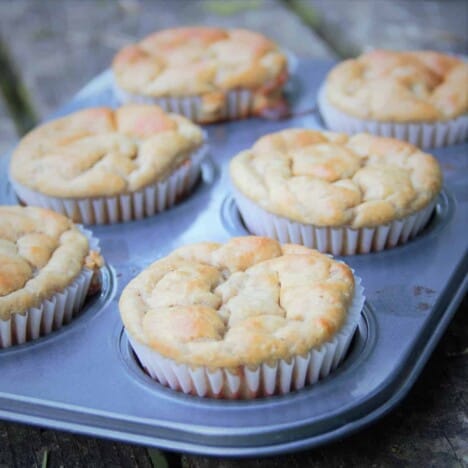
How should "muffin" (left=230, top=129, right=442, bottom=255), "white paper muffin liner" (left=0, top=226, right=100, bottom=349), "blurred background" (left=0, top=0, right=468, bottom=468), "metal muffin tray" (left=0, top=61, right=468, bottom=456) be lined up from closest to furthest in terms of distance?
"metal muffin tray" (left=0, top=61, right=468, bottom=456)
"white paper muffin liner" (left=0, top=226, right=100, bottom=349)
"muffin" (left=230, top=129, right=442, bottom=255)
"blurred background" (left=0, top=0, right=468, bottom=468)

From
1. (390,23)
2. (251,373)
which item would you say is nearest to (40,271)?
(251,373)

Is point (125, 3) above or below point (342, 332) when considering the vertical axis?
below

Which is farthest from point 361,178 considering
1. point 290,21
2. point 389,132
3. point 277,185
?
point 290,21

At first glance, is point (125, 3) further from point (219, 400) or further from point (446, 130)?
point (219, 400)

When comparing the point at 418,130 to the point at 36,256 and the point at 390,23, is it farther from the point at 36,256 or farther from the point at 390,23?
the point at 390,23

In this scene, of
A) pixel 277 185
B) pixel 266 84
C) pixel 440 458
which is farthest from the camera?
pixel 266 84

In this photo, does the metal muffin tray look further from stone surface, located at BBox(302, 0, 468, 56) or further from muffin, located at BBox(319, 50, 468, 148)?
stone surface, located at BBox(302, 0, 468, 56)

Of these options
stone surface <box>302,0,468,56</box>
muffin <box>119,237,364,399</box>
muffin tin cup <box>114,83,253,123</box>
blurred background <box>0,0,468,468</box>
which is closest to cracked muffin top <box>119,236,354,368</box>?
muffin <box>119,237,364,399</box>
